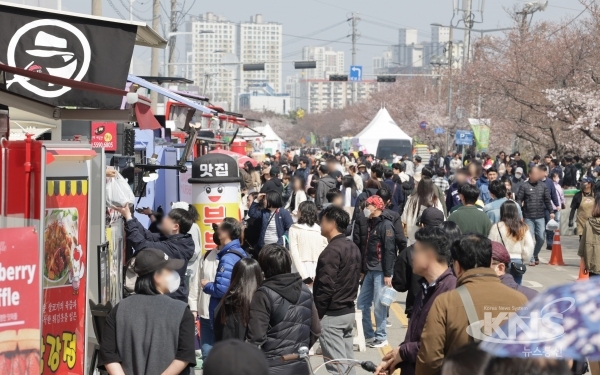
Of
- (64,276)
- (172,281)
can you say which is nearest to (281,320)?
(172,281)

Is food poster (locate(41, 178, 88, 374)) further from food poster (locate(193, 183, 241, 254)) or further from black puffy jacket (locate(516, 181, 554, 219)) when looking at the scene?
black puffy jacket (locate(516, 181, 554, 219))

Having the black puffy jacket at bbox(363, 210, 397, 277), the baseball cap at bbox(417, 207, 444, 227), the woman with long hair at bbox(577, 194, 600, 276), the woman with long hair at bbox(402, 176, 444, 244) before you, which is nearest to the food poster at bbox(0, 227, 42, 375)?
the baseball cap at bbox(417, 207, 444, 227)

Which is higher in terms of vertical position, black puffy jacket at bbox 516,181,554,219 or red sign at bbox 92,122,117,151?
red sign at bbox 92,122,117,151

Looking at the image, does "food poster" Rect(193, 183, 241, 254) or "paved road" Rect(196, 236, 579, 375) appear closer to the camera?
"paved road" Rect(196, 236, 579, 375)

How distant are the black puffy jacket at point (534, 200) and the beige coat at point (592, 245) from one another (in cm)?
708

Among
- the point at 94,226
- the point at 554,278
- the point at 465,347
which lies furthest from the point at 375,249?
the point at 465,347

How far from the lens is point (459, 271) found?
5559 millimetres

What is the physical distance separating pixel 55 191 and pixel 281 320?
78.6 inches

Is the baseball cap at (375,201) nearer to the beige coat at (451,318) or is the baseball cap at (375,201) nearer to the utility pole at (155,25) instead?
the beige coat at (451,318)

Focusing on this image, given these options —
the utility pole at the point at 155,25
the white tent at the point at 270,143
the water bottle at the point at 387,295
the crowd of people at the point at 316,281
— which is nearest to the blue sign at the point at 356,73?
the white tent at the point at 270,143

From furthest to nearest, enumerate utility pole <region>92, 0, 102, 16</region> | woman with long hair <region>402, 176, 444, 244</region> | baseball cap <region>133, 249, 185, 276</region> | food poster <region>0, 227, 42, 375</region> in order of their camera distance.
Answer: utility pole <region>92, 0, 102, 16</region>, woman with long hair <region>402, 176, 444, 244</region>, baseball cap <region>133, 249, 185, 276</region>, food poster <region>0, 227, 42, 375</region>

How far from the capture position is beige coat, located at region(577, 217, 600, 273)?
10.2 m

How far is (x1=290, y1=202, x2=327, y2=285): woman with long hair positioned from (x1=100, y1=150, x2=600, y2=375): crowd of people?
0.01 m

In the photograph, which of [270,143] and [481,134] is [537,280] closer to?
[481,134]
